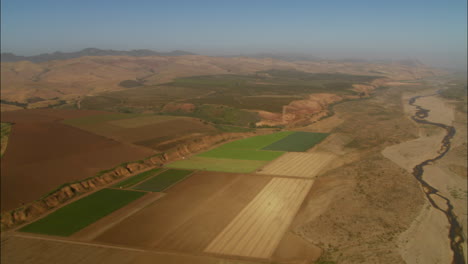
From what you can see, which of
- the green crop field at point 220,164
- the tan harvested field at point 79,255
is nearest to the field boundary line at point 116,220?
the tan harvested field at point 79,255

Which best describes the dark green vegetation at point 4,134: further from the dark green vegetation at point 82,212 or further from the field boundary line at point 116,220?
the field boundary line at point 116,220

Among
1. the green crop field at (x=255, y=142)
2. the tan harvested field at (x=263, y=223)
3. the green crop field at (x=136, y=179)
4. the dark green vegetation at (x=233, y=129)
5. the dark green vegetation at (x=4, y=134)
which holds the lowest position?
the green crop field at (x=136, y=179)

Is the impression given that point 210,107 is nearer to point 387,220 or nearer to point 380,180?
point 380,180

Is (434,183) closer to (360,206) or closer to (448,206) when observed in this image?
(448,206)

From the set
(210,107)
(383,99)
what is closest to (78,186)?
(210,107)

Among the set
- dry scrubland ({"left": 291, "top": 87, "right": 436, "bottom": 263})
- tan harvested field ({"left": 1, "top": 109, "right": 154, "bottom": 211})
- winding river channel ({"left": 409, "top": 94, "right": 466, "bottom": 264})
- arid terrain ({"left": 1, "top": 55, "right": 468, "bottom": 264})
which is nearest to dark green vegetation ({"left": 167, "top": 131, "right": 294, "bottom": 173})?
arid terrain ({"left": 1, "top": 55, "right": 468, "bottom": 264})

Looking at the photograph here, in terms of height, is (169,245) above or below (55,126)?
below

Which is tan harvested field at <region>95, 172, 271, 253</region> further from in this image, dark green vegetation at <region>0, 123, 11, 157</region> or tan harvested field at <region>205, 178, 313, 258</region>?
dark green vegetation at <region>0, 123, 11, 157</region>
